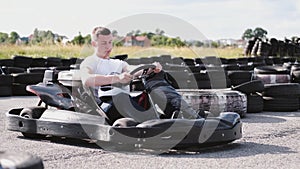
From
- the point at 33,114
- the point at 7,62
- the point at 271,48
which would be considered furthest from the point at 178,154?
the point at 271,48

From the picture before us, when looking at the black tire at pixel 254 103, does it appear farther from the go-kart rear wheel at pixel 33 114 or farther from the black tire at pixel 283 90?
the go-kart rear wheel at pixel 33 114

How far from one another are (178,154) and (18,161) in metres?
1.97

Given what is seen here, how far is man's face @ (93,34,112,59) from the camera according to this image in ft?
15.6

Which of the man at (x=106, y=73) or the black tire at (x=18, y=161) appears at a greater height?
the man at (x=106, y=73)

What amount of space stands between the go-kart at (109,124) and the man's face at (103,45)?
12.2 inches

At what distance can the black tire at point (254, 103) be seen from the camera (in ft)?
23.9

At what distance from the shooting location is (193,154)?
14.3 ft

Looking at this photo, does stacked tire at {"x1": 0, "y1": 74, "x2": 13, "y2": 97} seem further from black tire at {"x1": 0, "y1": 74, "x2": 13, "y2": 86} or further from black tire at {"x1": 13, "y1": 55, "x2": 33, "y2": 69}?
black tire at {"x1": 13, "y1": 55, "x2": 33, "y2": 69}

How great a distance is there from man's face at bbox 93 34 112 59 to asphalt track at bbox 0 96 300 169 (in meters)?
0.77

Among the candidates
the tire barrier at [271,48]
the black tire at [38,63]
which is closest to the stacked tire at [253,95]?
the black tire at [38,63]

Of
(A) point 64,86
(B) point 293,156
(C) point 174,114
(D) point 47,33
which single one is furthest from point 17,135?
(D) point 47,33

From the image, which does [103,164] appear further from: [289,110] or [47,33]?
[47,33]

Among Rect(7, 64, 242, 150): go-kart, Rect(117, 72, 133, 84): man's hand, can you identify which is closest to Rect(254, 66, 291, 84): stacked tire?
Rect(7, 64, 242, 150): go-kart

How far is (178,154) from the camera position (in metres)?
4.34
